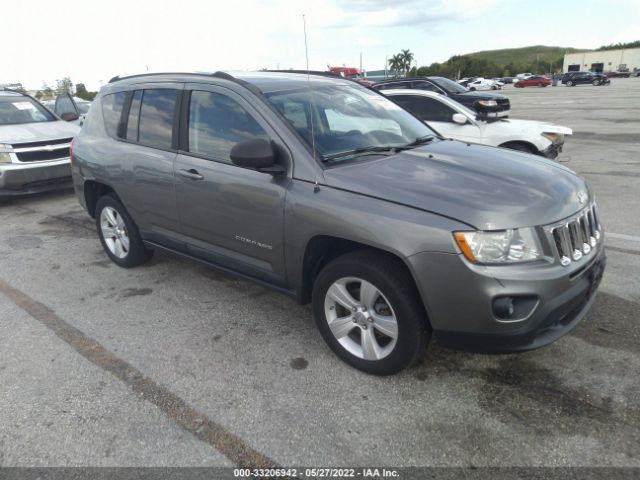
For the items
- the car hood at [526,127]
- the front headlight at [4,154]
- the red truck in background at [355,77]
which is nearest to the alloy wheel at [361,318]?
the red truck in background at [355,77]

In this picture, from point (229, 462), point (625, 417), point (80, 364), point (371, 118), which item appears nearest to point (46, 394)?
point (80, 364)

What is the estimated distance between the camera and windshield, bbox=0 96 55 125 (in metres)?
8.30

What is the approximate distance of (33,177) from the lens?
7.54 m

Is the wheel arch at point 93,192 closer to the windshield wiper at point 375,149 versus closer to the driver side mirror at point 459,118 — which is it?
the windshield wiper at point 375,149

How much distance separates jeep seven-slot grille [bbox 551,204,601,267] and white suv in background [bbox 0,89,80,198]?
762cm

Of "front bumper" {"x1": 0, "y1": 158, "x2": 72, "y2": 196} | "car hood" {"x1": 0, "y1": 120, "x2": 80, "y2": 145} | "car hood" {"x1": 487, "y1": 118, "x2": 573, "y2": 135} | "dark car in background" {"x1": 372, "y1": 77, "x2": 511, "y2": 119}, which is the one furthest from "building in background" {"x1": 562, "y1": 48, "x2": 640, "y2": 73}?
"front bumper" {"x1": 0, "y1": 158, "x2": 72, "y2": 196}

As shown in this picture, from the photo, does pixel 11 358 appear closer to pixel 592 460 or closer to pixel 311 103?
pixel 311 103

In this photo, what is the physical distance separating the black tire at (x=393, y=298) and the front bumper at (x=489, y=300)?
0.10 metres

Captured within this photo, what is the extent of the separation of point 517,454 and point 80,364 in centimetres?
270

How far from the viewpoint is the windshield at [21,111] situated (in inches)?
327

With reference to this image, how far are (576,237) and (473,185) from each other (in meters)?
0.63

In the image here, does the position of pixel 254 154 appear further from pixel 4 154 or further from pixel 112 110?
pixel 4 154

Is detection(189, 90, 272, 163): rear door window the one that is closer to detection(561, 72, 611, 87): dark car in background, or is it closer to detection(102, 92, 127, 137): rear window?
detection(102, 92, 127, 137): rear window

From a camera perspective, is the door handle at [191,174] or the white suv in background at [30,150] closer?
the door handle at [191,174]
